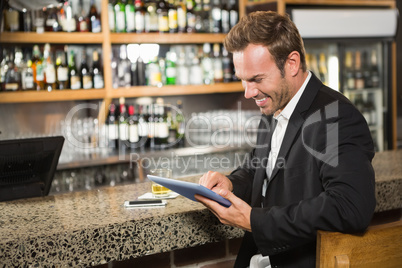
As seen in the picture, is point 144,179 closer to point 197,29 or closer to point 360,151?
point 197,29

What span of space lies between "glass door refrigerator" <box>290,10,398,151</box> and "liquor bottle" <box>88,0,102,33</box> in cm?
182

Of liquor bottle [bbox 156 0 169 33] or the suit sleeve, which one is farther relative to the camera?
liquor bottle [bbox 156 0 169 33]

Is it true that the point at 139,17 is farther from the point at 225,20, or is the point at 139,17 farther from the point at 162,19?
the point at 225,20

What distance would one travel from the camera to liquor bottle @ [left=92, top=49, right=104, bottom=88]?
355cm

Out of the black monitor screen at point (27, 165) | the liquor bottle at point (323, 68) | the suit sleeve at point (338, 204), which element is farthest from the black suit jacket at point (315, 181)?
the liquor bottle at point (323, 68)

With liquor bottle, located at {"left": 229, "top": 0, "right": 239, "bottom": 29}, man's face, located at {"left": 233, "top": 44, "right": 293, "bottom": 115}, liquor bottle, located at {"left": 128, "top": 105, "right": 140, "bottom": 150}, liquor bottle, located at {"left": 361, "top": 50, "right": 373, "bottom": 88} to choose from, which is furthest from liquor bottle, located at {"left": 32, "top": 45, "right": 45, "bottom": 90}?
liquor bottle, located at {"left": 361, "top": 50, "right": 373, "bottom": 88}

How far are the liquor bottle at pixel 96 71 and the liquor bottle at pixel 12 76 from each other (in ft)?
1.76

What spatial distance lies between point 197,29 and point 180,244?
2798mm

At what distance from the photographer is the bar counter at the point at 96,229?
1.28 meters

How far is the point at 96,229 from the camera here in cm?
134

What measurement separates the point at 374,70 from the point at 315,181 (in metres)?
3.73

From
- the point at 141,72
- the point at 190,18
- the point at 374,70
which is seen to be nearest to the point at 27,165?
the point at 141,72

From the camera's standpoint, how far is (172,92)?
12.4 feet

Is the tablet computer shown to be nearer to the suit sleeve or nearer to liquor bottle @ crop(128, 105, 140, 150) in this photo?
the suit sleeve
